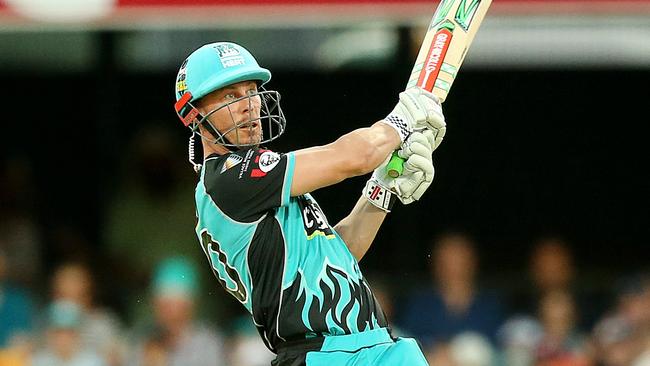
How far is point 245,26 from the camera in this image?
25.4 feet

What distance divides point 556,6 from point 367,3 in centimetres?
114

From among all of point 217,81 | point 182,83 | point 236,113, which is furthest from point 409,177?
point 182,83

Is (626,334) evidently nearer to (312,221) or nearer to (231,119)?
(312,221)

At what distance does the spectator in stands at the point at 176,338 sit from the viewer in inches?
286

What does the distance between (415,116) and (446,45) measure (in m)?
0.42

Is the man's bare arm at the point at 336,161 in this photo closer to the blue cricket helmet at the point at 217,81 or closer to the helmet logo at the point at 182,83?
the blue cricket helmet at the point at 217,81

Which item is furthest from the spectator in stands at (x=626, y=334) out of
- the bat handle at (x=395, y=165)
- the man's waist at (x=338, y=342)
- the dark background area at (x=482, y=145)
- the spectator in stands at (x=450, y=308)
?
the man's waist at (x=338, y=342)

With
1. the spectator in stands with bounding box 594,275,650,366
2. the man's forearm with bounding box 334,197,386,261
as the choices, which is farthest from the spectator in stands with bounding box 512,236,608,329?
the man's forearm with bounding box 334,197,386,261

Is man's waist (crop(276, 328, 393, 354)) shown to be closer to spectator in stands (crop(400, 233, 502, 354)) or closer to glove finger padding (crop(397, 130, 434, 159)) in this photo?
glove finger padding (crop(397, 130, 434, 159))

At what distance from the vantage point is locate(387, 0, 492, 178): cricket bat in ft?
13.9

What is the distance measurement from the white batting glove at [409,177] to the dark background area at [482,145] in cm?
420

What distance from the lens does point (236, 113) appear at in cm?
402

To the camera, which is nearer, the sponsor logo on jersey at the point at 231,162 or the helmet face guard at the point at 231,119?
the sponsor logo on jersey at the point at 231,162

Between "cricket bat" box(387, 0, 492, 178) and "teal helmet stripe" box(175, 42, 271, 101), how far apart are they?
0.59 metres
